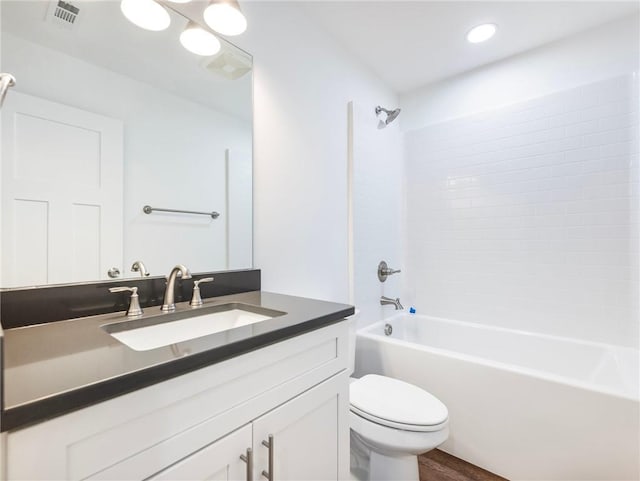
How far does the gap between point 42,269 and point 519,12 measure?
2.51 m

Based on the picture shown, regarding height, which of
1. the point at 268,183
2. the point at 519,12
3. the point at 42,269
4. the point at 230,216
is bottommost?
the point at 42,269

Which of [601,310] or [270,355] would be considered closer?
[270,355]

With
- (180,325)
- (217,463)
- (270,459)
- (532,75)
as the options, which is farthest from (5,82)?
(532,75)

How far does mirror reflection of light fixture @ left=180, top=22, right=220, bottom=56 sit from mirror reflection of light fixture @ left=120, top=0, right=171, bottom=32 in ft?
0.24

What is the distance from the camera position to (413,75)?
2373mm

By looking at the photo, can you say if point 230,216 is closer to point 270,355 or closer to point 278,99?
point 278,99

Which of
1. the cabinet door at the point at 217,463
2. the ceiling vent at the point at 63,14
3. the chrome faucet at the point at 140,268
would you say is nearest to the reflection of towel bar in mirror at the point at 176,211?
the chrome faucet at the point at 140,268

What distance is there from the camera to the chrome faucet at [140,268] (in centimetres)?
106

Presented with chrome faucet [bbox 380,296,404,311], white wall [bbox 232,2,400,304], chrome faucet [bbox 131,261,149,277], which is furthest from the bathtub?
chrome faucet [bbox 131,261,149,277]

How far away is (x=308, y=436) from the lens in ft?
2.86

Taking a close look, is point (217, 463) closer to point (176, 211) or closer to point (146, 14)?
point (176, 211)

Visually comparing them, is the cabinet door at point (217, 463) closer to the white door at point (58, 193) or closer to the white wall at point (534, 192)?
the white door at point (58, 193)

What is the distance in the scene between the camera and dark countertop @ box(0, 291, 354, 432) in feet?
1.45

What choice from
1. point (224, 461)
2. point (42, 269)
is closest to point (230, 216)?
point (42, 269)
